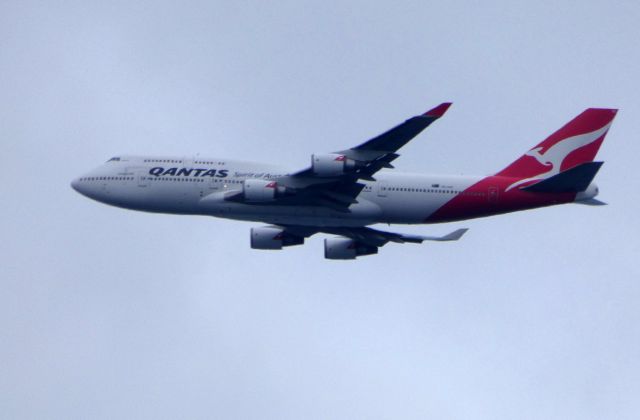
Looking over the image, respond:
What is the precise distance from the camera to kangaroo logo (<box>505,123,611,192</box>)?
6525 centimetres

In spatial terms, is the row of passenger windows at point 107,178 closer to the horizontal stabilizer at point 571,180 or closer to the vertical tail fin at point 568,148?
the vertical tail fin at point 568,148

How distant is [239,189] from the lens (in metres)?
61.6

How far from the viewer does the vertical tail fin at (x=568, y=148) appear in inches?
2559

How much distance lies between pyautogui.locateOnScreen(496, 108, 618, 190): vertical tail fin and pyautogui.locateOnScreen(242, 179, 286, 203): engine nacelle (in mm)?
13071

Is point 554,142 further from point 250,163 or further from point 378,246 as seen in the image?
point 250,163

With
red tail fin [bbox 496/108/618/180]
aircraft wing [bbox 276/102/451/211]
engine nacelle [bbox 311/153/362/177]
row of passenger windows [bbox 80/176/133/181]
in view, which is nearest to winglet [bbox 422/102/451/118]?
aircraft wing [bbox 276/102/451/211]

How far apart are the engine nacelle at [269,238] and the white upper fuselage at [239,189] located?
137 inches

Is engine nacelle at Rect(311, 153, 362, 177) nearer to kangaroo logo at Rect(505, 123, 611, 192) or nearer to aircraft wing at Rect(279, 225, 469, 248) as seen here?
aircraft wing at Rect(279, 225, 469, 248)

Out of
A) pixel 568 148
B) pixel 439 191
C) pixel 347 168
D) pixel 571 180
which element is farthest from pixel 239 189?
pixel 568 148

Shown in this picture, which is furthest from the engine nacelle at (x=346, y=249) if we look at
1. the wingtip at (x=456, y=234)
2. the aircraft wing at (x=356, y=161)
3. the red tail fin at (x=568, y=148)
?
the red tail fin at (x=568, y=148)

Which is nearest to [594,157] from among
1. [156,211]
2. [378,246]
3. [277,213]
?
[378,246]

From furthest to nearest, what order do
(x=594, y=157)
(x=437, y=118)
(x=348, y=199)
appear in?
1. (x=594, y=157)
2. (x=348, y=199)
3. (x=437, y=118)

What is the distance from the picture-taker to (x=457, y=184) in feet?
207

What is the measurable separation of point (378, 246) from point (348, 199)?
7638 millimetres
